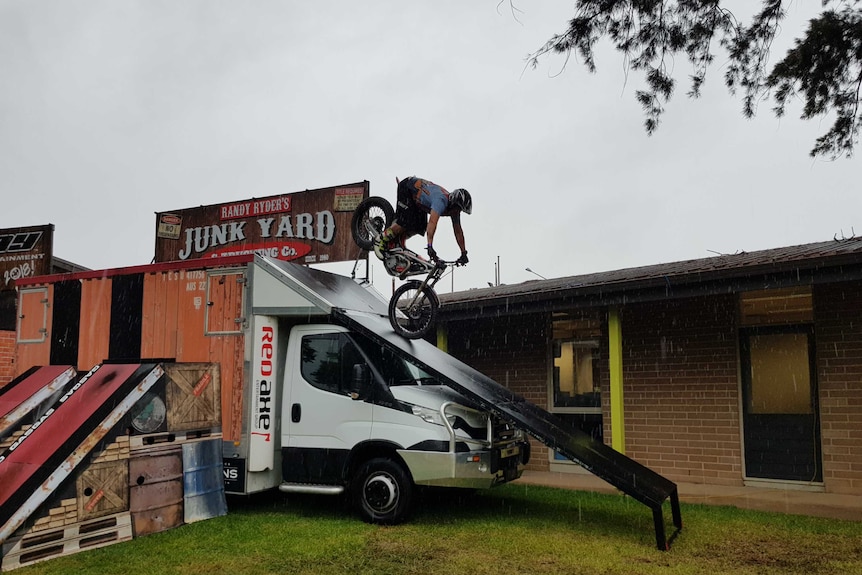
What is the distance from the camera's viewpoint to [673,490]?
6.70 metres

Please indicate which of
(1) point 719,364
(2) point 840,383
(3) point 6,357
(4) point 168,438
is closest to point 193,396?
(4) point 168,438

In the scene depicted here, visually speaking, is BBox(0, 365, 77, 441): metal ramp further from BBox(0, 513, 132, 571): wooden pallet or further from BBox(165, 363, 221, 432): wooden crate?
BBox(0, 513, 132, 571): wooden pallet

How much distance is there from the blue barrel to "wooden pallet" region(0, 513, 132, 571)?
0.71m

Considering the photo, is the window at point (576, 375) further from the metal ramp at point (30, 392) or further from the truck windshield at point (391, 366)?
the metal ramp at point (30, 392)

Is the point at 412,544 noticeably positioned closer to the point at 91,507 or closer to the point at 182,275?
the point at 91,507

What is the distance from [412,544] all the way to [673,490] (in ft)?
8.50

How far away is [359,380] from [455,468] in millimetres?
1326

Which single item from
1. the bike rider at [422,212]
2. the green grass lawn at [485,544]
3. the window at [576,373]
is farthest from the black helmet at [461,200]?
the window at [576,373]

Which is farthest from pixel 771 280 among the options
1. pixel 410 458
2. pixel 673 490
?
pixel 410 458

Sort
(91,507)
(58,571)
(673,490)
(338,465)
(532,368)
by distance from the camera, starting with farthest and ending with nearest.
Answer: (532,368), (338,465), (673,490), (91,507), (58,571)

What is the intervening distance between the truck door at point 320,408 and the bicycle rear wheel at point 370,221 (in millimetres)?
1354

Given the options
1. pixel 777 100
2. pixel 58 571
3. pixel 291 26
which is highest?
pixel 291 26

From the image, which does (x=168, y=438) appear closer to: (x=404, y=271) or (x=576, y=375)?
→ (x=404, y=271)

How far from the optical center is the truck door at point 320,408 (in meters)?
7.18
